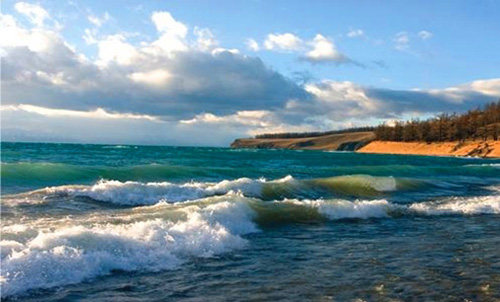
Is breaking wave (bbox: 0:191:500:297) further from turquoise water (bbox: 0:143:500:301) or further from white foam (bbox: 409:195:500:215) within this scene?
white foam (bbox: 409:195:500:215)

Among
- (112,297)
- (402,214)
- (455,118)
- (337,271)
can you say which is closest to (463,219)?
(402,214)

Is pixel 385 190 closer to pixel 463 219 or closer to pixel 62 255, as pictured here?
pixel 463 219

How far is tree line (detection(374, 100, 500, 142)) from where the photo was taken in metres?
151

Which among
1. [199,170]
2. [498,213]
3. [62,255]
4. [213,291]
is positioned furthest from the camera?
[199,170]

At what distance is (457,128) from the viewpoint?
510 ft

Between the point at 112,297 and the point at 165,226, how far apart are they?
5425 millimetres

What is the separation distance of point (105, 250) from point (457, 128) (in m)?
159

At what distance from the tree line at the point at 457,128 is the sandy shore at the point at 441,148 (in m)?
3.98

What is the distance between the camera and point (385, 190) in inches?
A: 1337

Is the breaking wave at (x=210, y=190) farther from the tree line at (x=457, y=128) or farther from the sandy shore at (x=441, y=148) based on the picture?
the tree line at (x=457, y=128)

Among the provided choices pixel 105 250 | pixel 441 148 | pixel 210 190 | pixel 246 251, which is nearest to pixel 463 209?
pixel 210 190

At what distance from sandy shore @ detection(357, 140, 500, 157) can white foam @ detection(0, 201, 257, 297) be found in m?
129

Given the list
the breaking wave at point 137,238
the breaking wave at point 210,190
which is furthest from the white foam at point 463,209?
the breaking wave at point 210,190

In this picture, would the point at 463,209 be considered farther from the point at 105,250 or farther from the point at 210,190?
the point at 105,250
